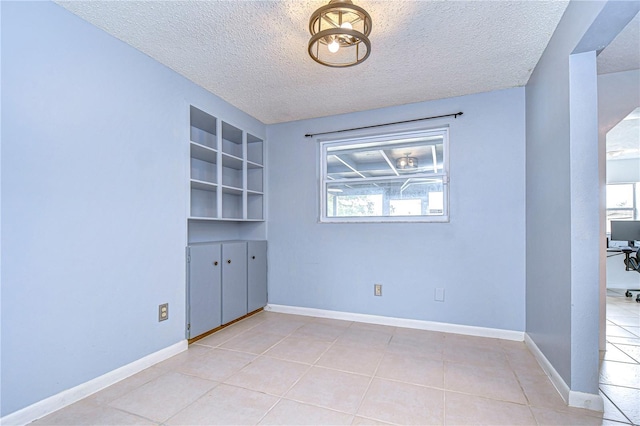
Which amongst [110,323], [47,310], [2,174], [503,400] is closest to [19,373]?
[47,310]

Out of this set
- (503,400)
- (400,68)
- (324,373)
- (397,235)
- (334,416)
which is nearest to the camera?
(334,416)

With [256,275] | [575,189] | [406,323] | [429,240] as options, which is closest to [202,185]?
[256,275]

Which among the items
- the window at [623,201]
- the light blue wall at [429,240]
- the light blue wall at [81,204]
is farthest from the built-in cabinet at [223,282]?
the window at [623,201]

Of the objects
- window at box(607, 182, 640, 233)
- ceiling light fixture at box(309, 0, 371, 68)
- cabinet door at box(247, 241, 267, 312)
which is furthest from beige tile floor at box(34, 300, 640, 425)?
window at box(607, 182, 640, 233)

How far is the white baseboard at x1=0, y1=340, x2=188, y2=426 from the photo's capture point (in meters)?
1.45

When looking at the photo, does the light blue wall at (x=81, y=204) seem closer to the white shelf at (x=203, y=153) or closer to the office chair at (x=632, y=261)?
the white shelf at (x=203, y=153)

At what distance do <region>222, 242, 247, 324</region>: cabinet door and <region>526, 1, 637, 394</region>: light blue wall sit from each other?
2.65m

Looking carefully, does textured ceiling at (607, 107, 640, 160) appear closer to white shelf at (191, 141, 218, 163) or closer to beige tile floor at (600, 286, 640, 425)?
beige tile floor at (600, 286, 640, 425)

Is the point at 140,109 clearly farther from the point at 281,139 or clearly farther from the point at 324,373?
the point at 324,373

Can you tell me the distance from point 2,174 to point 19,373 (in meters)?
1.00

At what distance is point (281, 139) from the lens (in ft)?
11.8

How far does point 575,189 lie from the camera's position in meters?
1.58

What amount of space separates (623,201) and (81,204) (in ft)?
25.9

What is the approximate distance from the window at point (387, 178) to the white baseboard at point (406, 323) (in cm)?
104
